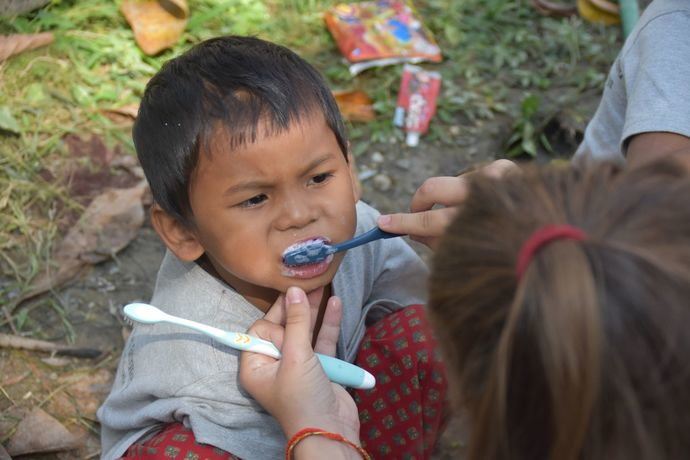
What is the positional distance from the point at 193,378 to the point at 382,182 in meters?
1.36

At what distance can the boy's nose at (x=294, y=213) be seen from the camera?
1387 millimetres

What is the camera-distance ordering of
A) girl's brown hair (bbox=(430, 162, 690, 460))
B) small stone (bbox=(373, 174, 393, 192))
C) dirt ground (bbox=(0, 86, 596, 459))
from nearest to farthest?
1. girl's brown hair (bbox=(430, 162, 690, 460))
2. dirt ground (bbox=(0, 86, 596, 459))
3. small stone (bbox=(373, 174, 393, 192))

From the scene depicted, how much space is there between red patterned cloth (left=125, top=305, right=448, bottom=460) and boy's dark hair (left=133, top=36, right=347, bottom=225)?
0.46 metres

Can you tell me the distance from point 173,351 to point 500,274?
2.77 feet

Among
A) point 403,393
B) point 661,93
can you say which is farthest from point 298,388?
point 661,93

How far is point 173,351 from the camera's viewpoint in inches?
58.7

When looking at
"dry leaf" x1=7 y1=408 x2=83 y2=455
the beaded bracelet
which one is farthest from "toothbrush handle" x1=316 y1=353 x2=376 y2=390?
"dry leaf" x1=7 y1=408 x2=83 y2=455

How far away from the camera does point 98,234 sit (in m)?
2.29

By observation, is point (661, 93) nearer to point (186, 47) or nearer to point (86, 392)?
point (86, 392)

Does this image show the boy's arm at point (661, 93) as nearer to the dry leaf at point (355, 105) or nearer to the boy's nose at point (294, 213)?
the boy's nose at point (294, 213)

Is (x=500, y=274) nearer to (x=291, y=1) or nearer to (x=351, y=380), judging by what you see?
(x=351, y=380)

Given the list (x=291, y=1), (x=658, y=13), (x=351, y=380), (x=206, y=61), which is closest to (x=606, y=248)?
(x=351, y=380)

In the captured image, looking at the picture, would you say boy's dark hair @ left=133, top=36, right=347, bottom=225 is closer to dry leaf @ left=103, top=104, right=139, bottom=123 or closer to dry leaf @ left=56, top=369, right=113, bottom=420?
dry leaf @ left=56, top=369, right=113, bottom=420

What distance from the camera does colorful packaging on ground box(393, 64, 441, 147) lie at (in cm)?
281
